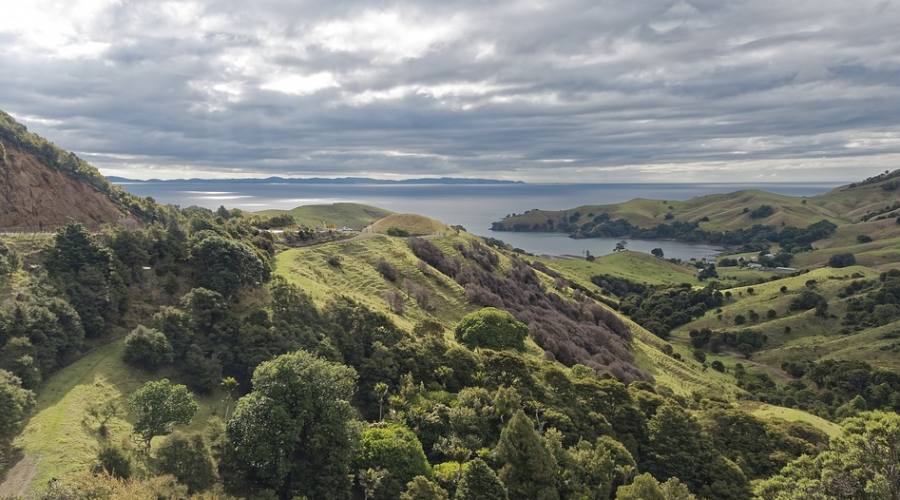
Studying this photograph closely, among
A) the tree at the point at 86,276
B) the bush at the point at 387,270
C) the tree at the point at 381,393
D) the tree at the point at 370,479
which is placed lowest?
the tree at the point at 370,479

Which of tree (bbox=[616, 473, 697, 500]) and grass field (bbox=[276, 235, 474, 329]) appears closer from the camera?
tree (bbox=[616, 473, 697, 500])

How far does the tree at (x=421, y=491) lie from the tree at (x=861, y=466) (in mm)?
17210

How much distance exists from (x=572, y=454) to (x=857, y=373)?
69.5m

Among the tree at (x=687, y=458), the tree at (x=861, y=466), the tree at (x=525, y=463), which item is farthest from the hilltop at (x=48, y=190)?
the tree at (x=861, y=466)

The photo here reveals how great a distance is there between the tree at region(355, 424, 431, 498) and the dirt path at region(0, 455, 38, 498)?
15.7 meters

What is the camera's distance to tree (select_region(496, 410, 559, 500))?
2831cm

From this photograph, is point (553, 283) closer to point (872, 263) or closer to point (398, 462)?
point (398, 462)

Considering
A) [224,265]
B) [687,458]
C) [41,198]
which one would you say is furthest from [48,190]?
[687,458]

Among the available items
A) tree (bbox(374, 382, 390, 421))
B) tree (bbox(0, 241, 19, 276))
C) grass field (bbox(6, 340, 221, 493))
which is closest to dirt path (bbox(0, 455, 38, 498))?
grass field (bbox(6, 340, 221, 493))

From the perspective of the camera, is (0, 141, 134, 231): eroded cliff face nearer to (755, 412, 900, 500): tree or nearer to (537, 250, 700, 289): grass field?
(755, 412, 900, 500): tree

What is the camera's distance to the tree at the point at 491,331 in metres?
51.4

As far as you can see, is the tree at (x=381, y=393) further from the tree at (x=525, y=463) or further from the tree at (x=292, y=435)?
the tree at (x=525, y=463)

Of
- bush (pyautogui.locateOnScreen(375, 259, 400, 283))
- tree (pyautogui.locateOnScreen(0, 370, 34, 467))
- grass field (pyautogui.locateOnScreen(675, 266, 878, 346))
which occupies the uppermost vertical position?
bush (pyautogui.locateOnScreen(375, 259, 400, 283))

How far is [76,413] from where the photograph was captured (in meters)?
29.4
